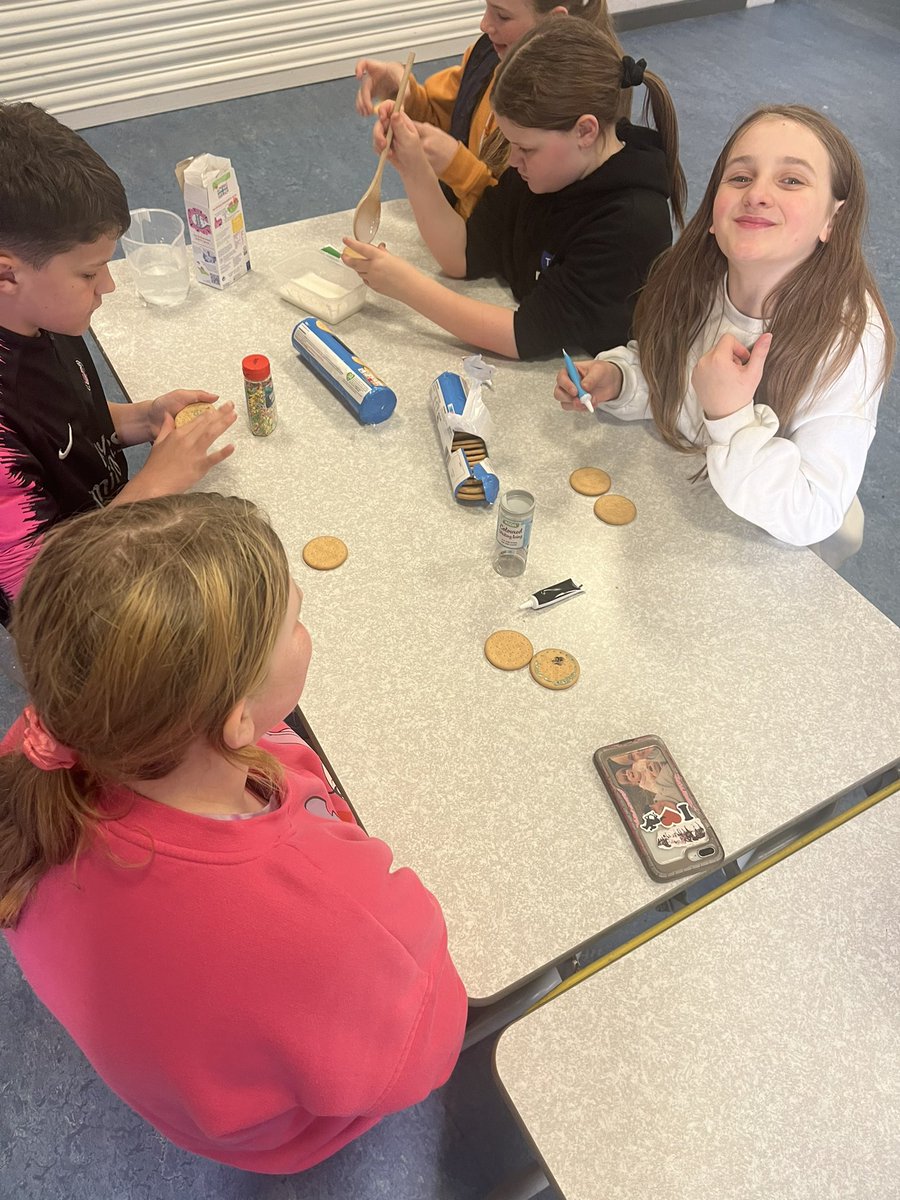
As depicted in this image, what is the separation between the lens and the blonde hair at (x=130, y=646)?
562mm

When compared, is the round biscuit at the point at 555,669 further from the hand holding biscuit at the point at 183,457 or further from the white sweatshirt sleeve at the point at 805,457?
the hand holding biscuit at the point at 183,457

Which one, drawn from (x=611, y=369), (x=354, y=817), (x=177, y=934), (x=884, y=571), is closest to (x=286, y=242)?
(x=611, y=369)

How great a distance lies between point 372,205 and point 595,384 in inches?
23.0

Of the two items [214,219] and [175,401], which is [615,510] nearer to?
[175,401]

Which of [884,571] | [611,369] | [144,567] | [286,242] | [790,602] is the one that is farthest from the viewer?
[884,571]

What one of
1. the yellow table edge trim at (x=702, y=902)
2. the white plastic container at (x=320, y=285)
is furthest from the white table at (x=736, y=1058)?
the white plastic container at (x=320, y=285)

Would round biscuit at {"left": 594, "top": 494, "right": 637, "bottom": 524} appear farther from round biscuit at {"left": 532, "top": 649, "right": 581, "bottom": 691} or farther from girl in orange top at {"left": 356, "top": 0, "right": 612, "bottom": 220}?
girl in orange top at {"left": 356, "top": 0, "right": 612, "bottom": 220}

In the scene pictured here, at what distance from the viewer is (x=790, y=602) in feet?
3.61

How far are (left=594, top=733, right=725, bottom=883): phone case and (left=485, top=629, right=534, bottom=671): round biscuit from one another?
144 millimetres

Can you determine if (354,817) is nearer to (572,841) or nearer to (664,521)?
(572,841)

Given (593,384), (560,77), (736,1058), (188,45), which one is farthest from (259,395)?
(188,45)

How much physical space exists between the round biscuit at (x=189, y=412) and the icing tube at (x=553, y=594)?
1.80ft

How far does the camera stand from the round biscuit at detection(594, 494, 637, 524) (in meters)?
1.18

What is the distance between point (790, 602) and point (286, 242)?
44.6 inches
